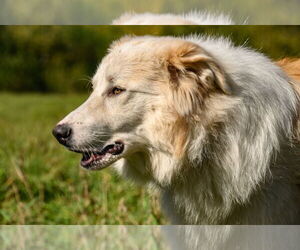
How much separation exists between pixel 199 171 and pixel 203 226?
308 mm

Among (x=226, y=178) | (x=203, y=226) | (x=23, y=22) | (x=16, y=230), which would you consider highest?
(x=23, y=22)

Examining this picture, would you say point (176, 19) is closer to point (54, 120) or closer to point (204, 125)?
point (204, 125)

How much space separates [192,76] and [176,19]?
72cm

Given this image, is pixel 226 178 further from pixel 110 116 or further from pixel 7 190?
pixel 7 190

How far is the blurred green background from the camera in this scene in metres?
4.95

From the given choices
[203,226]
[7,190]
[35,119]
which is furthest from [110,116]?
[35,119]

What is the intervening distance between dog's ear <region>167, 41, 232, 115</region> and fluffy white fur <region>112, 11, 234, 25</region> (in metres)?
0.57

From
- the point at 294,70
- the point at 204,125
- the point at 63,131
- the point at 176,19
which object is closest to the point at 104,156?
the point at 63,131

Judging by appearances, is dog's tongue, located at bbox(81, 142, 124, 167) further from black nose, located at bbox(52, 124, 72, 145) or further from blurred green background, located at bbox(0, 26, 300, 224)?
blurred green background, located at bbox(0, 26, 300, 224)

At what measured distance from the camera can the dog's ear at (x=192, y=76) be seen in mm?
3363

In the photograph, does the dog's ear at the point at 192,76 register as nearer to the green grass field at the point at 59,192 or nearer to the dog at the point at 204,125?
the dog at the point at 204,125

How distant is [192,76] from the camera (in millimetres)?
3445

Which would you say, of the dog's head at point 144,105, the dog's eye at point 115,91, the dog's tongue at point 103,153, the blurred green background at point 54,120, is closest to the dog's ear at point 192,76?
the dog's head at point 144,105

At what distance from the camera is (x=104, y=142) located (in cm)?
350
